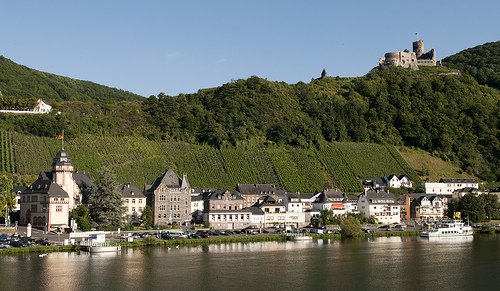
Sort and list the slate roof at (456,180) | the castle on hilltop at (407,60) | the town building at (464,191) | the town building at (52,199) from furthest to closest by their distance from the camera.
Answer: the castle on hilltop at (407,60) < the slate roof at (456,180) < the town building at (464,191) < the town building at (52,199)

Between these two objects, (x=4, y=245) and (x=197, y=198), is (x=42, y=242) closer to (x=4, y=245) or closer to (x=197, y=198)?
(x=4, y=245)

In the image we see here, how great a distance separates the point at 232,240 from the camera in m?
65.8

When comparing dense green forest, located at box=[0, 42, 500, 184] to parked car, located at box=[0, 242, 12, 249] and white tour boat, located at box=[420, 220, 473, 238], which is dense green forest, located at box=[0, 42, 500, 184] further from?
parked car, located at box=[0, 242, 12, 249]

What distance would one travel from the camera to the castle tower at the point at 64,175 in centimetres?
7006

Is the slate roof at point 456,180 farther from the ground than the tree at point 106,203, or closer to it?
farther from the ground

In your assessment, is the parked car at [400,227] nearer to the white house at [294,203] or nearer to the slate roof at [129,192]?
the white house at [294,203]

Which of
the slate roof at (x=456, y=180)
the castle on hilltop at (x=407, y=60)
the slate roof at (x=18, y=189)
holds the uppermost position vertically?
the castle on hilltop at (x=407, y=60)

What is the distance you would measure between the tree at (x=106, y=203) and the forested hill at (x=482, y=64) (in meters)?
117

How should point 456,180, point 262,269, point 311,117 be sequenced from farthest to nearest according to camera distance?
point 311,117, point 456,180, point 262,269

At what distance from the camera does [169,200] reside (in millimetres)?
77062

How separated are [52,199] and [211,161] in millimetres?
32456

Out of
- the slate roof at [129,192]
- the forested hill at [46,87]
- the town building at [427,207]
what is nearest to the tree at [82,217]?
the slate roof at [129,192]

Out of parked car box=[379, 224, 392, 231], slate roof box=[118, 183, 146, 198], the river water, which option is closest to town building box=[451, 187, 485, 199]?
parked car box=[379, 224, 392, 231]

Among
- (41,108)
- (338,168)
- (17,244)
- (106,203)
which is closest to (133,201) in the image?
(106,203)
